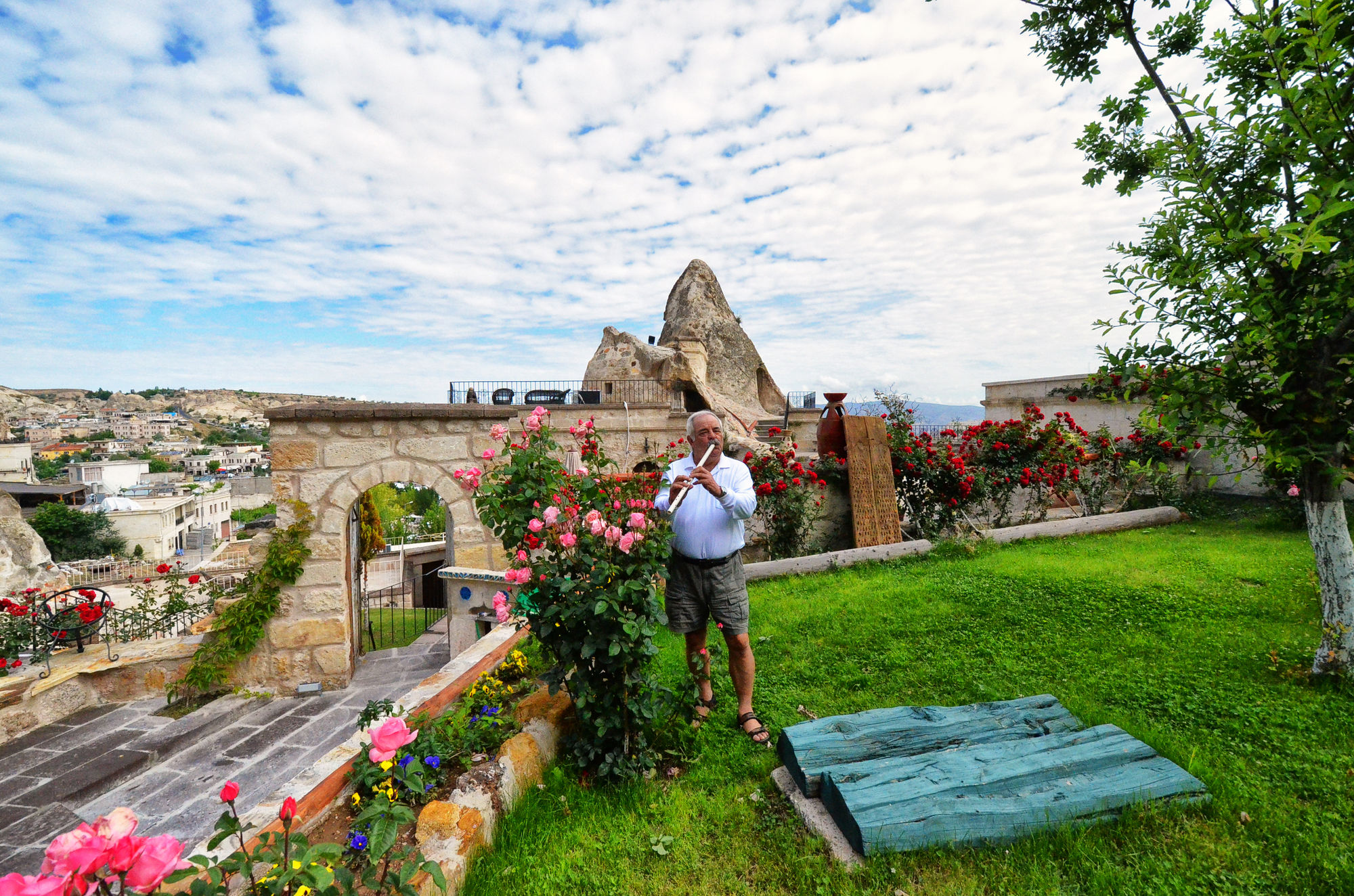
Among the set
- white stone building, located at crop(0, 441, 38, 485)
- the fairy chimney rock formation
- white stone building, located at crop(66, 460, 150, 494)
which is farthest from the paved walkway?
white stone building, located at crop(66, 460, 150, 494)

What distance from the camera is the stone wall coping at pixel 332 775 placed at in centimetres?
251

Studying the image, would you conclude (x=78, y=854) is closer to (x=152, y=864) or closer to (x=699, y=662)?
(x=152, y=864)

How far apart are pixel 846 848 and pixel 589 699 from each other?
4.12 feet

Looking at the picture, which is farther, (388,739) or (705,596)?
(705,596)

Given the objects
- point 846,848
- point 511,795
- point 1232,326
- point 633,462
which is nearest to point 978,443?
point 1232,326

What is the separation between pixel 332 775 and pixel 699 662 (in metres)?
1.92

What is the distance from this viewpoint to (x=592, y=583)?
8.73 feet

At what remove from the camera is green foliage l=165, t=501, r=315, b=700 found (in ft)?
18.1

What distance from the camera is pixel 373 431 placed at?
5840mm

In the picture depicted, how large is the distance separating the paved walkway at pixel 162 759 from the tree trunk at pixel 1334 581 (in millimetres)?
6509

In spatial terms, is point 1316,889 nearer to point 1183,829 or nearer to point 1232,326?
point 1183,829

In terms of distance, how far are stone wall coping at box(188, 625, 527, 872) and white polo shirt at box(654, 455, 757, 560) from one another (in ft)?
6.26

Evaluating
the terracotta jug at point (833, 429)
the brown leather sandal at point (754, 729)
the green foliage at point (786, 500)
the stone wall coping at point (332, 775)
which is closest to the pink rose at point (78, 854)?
the stone wall coping at point (332, 775)

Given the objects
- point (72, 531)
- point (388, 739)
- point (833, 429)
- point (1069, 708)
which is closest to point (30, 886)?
point (388, 739)
